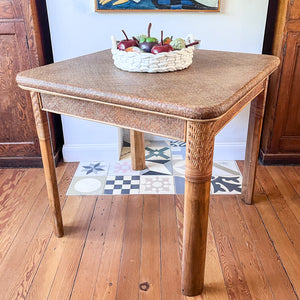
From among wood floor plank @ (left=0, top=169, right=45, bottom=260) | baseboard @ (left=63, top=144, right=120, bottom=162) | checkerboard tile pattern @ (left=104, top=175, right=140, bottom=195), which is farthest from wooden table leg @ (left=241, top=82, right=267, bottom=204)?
wood floor plank @ (left=0, top=169, right=45, bottom=260)

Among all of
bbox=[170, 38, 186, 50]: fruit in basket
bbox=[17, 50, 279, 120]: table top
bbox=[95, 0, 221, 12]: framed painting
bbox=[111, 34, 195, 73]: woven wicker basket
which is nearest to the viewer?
bbox=[17, 50, 279, 120]: table top

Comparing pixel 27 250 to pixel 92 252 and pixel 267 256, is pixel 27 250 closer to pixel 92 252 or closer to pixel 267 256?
pixel 92 252

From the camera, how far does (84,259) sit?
1.48 metres

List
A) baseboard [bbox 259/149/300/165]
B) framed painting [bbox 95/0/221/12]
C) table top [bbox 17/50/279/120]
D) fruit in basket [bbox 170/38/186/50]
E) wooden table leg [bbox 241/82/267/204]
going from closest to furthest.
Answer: table top [bbox 17/50/279/120] → fruit in basket [bbox 170/38/186/50] → wooden table leg [bbox 241/82/267/204] → framed painting [bbox 95/0/221/12] → baseboard [bbox 259/149/300/165]

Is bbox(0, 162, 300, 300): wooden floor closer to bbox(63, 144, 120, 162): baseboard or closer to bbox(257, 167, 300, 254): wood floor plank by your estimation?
bbox(257, 167, 300, 254): wood floor plank

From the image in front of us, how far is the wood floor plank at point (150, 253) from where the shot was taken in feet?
4.32

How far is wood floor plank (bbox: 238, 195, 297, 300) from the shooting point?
1317mm

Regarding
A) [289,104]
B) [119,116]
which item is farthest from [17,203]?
[289,104]

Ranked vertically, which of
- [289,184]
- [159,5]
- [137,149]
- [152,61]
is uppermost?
[159,5]

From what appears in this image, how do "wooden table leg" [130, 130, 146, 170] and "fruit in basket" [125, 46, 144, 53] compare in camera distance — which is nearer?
"fruit in basket" [125, 46, 144, 53]

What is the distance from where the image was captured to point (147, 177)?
210 cm

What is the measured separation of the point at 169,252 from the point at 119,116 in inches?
27.9

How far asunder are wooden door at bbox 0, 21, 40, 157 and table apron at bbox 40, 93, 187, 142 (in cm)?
84

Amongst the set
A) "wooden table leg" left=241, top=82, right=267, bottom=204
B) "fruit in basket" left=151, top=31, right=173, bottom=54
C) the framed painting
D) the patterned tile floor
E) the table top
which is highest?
the framed painting
